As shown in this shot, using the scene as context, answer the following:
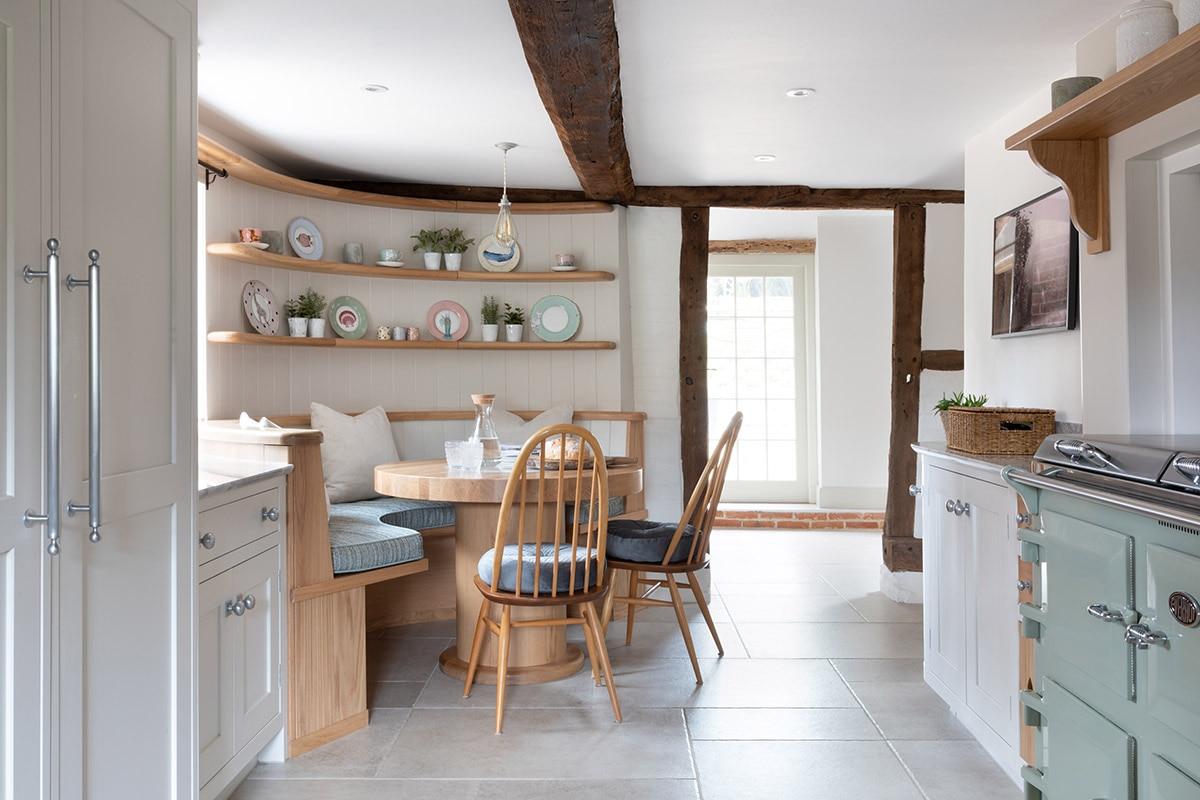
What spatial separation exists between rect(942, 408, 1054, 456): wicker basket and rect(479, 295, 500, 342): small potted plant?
2.70 metres

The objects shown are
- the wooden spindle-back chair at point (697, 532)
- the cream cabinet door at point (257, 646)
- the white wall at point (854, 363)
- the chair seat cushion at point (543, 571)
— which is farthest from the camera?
the white wall at point (854, 363)

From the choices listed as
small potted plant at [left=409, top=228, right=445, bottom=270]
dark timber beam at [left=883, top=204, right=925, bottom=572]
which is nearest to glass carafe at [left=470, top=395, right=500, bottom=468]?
small potted plant at [left=409, top=228, right=445, bottom=270]

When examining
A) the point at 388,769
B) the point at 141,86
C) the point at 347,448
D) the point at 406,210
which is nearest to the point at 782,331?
the point at 406,210

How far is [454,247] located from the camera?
491 centimetres

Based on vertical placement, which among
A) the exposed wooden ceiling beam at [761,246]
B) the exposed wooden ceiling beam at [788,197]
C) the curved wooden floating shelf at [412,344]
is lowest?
the curved wooden floating shelf at [412,344]

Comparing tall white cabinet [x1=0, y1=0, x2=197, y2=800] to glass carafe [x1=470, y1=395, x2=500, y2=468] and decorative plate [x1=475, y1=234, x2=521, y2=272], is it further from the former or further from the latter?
decorative plate [x1=475, y1=234, x2=521, y2=272]

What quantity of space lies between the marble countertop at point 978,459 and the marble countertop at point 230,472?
6.26 ft

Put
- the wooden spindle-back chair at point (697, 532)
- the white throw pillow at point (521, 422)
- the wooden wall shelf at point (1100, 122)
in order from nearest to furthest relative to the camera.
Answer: the wooden wall shelf at point (1100, 122)
the wooden spindle-back chair at point (697, 532)
the white throw pillow at point (521, 422)

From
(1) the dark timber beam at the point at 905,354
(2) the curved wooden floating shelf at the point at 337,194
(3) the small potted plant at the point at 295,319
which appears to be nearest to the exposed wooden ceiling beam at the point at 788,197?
(1) the dark timber beam at the point at 905,354

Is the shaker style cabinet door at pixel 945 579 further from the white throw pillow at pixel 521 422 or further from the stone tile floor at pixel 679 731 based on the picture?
the white throw pillow at pixel 521 422

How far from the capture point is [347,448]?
169 inches

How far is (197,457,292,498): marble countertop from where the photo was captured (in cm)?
223

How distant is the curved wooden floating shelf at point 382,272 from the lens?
13.0 ft

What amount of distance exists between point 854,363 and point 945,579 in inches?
170
